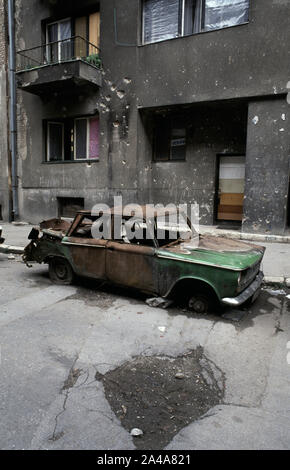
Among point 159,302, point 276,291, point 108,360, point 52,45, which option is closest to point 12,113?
point 52,45

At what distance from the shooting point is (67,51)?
1178 cm

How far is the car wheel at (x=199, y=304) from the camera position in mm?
4465

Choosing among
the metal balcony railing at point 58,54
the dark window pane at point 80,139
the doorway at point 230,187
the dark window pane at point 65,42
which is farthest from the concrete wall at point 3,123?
the doorway at point 230,187

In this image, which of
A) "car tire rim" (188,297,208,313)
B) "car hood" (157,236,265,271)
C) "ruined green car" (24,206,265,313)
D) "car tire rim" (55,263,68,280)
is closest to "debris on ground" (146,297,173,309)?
"ruined green car" (24,206,265,313)

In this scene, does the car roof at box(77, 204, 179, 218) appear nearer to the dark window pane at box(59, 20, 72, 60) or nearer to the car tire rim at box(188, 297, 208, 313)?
the car tire rim at box(188, 297, 208, 313)

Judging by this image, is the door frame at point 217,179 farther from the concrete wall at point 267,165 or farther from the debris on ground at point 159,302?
the debris on ground at point 159,302

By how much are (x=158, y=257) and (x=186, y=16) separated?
8.39 m

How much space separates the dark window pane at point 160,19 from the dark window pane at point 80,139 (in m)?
3.54

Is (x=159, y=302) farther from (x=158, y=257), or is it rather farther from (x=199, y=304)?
(x=158, y=257)

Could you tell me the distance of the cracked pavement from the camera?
2252 millimetres

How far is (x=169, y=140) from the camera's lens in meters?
11.1

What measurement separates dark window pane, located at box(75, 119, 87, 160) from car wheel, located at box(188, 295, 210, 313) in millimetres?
8858

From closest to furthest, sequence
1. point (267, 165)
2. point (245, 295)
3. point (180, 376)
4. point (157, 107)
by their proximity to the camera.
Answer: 1. point (180, 376)
2. point (245, 295)
3. point (267, 165)
4. point (157, 107)
